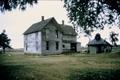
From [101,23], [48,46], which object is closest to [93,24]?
[101,23]

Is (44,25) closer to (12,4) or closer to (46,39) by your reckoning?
(46,39)

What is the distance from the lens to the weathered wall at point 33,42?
5465 centimetres

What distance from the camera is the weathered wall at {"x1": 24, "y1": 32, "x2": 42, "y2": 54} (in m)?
54.7

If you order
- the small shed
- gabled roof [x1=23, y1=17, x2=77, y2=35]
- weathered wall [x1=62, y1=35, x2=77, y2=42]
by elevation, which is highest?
gabled roof [x1=23, y1=17, x2=77, y2=35]

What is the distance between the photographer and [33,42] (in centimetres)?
5822

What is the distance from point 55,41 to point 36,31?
529 centimetres

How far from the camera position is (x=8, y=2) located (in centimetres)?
1374

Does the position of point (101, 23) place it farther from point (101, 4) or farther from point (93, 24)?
point (101, 4)

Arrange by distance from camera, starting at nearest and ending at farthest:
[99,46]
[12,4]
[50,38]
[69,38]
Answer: [12,4], [50,38], [99,46], [69,38]

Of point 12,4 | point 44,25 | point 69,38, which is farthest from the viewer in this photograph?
point 69,38

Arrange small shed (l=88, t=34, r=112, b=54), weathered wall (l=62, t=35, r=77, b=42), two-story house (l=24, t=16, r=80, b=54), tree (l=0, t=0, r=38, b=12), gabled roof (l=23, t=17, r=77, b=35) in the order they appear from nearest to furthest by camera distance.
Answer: tree (l=0, t=0, r=38, b=12) < two-story house (l=24, t=16, r=80, b=54) < gabled roof (l=23, t=17, r=77, b=35) < small shed (l=88, t=34, r=112, b=54) < weathered wall (l=62, t=35, r=77, b=42)

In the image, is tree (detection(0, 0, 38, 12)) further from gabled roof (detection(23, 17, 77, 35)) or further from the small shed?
the small shed

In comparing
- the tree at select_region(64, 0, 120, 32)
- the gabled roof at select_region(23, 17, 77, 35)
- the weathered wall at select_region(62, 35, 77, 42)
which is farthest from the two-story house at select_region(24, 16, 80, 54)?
the tree at select_region(64, 0, 120, 32)

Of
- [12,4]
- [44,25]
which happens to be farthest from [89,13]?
[44,25]
